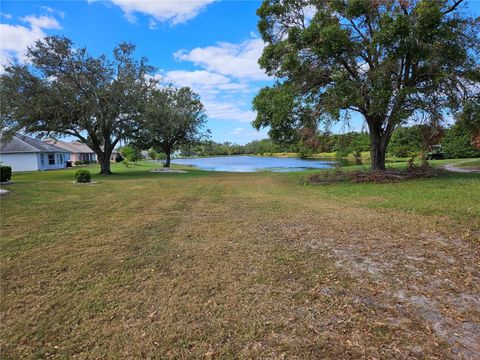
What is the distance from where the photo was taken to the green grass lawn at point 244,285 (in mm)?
Result: 2428

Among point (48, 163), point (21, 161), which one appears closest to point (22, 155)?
point (21, 161)

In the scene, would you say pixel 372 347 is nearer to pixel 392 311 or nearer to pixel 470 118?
pixel 392 311

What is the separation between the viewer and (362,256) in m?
4.14

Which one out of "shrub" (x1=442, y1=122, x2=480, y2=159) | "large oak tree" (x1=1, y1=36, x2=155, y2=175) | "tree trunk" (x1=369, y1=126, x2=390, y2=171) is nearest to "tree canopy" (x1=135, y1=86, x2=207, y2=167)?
"large oak tree" (x1=1, y1=36, x2=155, y2=175)

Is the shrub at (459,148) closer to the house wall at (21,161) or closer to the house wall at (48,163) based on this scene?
the house wall at (48,163)

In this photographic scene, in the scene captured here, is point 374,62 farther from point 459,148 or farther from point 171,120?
point 459,148

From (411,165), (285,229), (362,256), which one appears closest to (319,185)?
(411,165)

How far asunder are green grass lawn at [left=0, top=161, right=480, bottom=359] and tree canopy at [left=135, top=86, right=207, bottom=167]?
15967 mm

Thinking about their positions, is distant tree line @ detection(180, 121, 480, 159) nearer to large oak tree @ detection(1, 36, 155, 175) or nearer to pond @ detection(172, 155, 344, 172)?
pond @ detection(172, 155, 344, 172)

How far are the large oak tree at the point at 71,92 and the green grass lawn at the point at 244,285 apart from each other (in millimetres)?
13836

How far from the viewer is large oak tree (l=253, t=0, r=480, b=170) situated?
10047mm

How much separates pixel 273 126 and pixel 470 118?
23.4ft

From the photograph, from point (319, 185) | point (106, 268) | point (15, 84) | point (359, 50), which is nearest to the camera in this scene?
point (106, 268)

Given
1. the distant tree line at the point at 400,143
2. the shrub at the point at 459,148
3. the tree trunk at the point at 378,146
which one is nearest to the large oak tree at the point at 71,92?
the distant tree line at the point at 400,143
